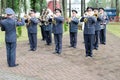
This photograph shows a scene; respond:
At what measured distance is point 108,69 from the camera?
38.2 ft

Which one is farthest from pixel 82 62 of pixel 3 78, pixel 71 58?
pixel 3 78

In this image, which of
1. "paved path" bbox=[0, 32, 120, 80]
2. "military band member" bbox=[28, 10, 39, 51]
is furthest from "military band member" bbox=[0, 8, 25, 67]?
"military band member" bbox=[28, 10, 39, 51]

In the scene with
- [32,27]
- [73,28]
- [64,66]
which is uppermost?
[32,27]

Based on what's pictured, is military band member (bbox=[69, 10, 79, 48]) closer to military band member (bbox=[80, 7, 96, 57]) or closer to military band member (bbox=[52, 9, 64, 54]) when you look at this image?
military band member (bbox=[52, 9, 64, 54])

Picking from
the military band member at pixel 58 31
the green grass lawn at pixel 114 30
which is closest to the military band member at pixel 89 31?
the military band member at pixel 58 31

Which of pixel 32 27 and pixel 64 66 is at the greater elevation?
pixel 32 27

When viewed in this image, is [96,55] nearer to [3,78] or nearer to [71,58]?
[71,58]

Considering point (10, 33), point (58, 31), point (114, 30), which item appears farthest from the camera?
point (114, 30)

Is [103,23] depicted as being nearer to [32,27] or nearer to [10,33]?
[32,27]

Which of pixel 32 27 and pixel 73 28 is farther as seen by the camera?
pixel 73 28

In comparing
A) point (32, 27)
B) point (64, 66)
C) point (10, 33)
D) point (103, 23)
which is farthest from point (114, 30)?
point (10, 33)

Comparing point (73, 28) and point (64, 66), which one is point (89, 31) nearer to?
point (64, 66)

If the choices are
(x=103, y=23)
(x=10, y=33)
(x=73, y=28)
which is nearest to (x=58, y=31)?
(x=73, y=28)

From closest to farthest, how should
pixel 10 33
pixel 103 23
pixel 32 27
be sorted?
1. pixel 10 33
2. pixel 32 27
3. pixel 103 23
